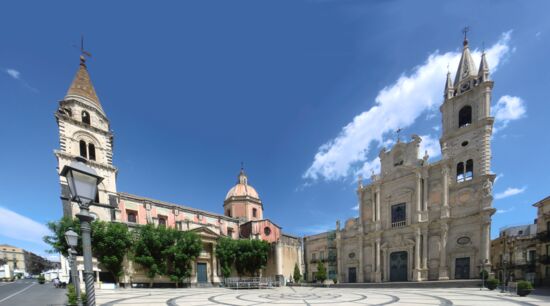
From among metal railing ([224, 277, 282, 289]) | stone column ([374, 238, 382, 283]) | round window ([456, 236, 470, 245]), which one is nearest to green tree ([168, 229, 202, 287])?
metal railing ([224, 277, 282, 289])

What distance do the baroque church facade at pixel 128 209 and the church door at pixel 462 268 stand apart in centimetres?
2056

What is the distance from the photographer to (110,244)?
2430 centimetres

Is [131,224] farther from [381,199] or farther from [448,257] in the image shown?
[448,257]

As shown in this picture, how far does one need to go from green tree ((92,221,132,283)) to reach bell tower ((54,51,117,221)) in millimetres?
3570

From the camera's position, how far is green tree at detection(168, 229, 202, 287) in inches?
1070

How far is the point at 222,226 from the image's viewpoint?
38.9 meters

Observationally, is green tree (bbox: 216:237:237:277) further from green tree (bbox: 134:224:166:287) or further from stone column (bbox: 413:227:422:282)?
stone column (bbox: 413:227:422:282)

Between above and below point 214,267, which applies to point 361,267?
above

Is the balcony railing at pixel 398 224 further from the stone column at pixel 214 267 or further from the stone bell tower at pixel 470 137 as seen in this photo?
the stone column at pixel 214 267

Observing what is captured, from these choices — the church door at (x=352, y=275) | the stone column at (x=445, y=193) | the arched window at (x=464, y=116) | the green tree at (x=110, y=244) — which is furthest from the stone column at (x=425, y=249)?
the green tree at (x=110, y=244)

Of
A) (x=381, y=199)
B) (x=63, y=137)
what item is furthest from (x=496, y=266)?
(x=63, y=137)

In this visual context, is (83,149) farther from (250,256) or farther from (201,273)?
(250,256)

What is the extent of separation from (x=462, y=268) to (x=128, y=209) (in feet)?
121

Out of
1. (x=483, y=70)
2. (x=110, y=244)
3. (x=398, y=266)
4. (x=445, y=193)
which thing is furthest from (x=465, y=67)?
(x=110, y=244)
